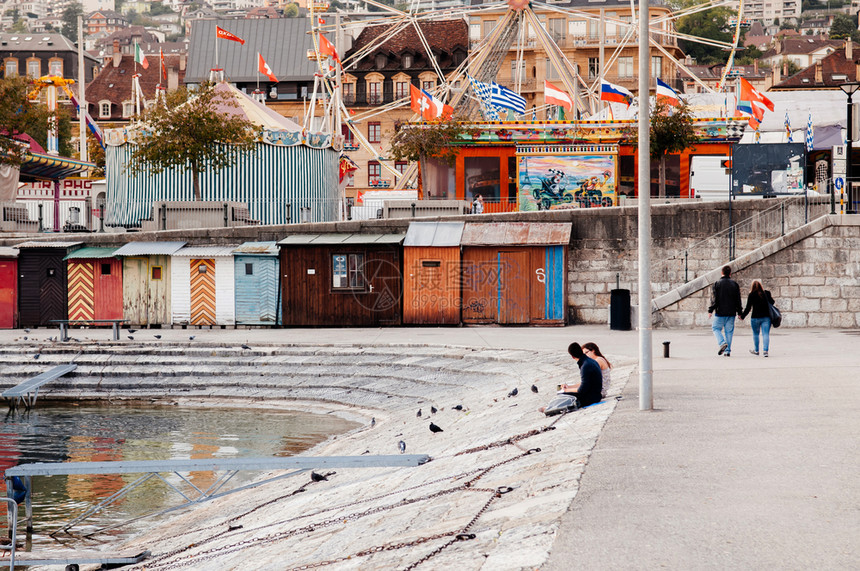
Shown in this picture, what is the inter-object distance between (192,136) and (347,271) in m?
8.99

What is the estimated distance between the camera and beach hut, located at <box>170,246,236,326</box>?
2811 cm

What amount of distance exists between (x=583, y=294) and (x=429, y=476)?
56.0 ft

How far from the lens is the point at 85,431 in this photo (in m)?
18.6

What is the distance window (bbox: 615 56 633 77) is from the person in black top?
69.1 metres

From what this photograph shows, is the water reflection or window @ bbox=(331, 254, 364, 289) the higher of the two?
window @ bbox=(331, 254, 364, 289)

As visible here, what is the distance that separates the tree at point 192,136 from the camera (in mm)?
33031

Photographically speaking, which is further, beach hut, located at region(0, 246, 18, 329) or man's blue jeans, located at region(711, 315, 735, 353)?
beach hut, located at region(0, 246, 18, 329)

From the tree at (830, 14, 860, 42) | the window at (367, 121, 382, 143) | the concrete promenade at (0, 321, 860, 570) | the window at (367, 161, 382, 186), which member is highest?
the tree at (830, 14, 860, 42)

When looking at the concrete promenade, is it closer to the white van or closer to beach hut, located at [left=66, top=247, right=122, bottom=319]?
beach hut, located at [left=66, top=247, right=122, bottom=319]

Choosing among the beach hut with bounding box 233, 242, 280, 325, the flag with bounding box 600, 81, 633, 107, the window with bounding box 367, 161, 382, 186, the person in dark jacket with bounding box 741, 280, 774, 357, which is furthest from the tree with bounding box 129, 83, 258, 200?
the window with bounding box 367, 161, 382, 186

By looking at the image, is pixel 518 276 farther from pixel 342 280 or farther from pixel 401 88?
pixel 401 88

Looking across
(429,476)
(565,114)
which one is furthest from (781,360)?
(565,114)

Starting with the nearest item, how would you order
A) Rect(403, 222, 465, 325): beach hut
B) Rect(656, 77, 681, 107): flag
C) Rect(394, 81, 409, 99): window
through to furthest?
1. Rect(403, 222, 465, 325): beach hut
2. Rect(656, 77, 681, 107): flag
3. Rect(394, 81, 409, 99): window

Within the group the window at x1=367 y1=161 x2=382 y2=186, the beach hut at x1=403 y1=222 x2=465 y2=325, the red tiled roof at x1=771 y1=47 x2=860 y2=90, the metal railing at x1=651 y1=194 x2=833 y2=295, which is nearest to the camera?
the metal railing at x1=651 y1=194 x2=833 y2=295
